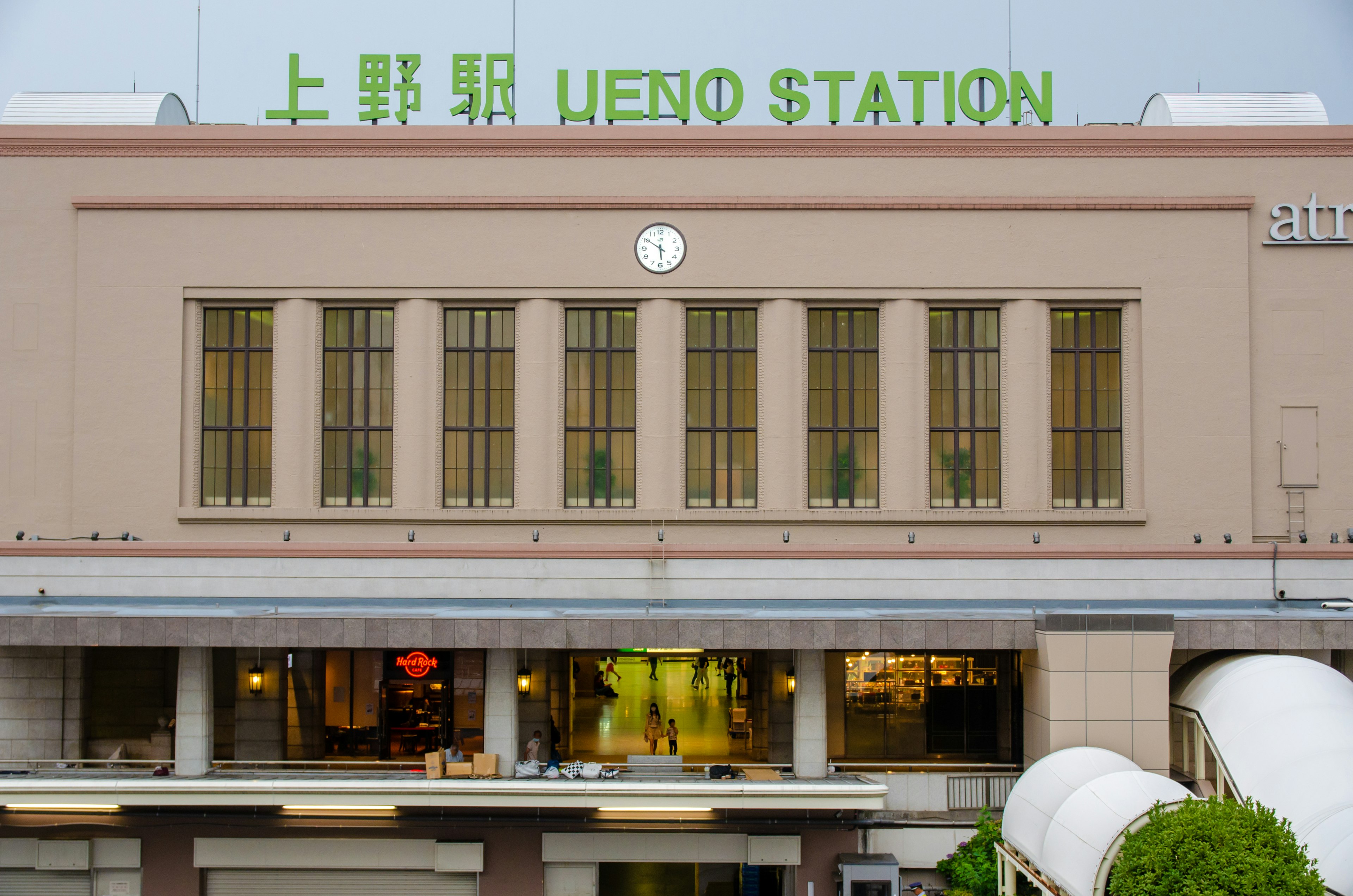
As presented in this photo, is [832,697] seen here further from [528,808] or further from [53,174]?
[53,174]

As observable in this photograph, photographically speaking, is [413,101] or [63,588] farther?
[413,101]

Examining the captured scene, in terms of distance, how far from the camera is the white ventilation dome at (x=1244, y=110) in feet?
120

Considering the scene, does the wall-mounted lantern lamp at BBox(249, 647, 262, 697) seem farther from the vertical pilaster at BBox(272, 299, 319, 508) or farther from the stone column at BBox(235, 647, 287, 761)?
the vertical pilaster at BBox(272, 299, 319, 508)

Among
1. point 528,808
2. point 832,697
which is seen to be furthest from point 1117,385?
point 528,808

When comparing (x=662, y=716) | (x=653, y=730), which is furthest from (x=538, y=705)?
(x=662, y=716)

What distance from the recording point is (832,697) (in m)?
33.9

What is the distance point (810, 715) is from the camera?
91.5ft

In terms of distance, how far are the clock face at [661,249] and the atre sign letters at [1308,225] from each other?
18.6 metres

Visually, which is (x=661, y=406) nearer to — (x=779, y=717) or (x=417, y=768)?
(x=779, y=717)

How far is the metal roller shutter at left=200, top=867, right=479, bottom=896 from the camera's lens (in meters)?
27.9

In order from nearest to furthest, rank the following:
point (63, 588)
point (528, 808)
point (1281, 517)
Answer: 1. point (528, 808)
2. point (63, 588)
3. point (1281, 517)

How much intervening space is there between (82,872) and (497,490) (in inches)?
596

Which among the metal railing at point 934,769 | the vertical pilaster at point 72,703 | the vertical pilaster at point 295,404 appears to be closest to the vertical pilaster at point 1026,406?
the metal railing at point 934,769

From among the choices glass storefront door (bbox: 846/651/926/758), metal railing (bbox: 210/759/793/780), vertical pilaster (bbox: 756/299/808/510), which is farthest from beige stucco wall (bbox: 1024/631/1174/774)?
vertical pilaster (bbox: 756/299/808/510)
